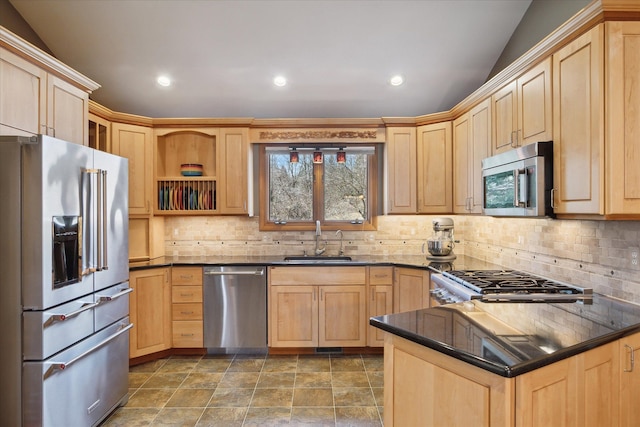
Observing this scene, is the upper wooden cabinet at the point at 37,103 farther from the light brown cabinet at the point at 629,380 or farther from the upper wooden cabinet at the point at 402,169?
the light brown cabinet at the point at 629,380

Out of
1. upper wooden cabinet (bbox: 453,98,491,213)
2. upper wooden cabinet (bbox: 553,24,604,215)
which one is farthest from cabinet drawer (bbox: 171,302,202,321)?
upper wooden cabinet (bbox: 553,24,604,215)

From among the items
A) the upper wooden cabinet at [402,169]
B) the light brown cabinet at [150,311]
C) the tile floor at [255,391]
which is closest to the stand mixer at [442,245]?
the upper wooden cabinet at [402,169]

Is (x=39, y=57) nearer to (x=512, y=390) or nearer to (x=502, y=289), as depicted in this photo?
(x=512, y=390)

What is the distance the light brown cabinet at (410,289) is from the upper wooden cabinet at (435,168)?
0.70m

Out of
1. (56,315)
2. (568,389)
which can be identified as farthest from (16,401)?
(568,389)

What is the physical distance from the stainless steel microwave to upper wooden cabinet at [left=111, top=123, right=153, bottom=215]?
316cm

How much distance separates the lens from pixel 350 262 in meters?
3.35

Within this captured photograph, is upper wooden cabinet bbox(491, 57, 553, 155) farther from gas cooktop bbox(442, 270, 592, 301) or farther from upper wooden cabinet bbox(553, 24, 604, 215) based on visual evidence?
gas cooktop bbox(442, 270, 592, 301)

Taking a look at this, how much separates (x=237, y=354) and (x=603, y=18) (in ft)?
12.0

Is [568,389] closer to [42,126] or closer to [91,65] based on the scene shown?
[42,126]

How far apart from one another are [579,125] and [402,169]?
1.88m

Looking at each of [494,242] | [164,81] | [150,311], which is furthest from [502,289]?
[164,81]

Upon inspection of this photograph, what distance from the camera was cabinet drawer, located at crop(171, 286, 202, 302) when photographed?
336cm

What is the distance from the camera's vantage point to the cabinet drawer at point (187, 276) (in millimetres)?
3361
